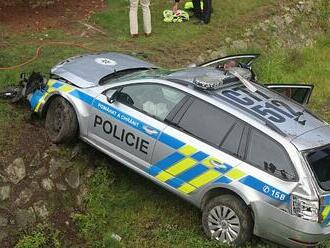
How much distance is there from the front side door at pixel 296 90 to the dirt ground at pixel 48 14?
20.9ft

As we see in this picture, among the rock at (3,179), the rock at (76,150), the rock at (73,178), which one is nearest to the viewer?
the rock at (3,179)

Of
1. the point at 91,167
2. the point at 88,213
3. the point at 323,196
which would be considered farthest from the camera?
the point at 91,167

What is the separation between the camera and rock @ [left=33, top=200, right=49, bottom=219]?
7.50m

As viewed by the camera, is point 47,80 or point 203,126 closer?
point 203,126

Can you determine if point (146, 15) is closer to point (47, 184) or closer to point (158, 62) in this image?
point (158, 62)

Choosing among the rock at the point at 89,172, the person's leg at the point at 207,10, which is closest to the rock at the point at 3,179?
the rock at the point at 89,172

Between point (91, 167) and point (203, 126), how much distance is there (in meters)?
2.19

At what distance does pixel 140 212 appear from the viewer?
25.4 ft

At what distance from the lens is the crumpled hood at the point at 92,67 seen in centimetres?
796

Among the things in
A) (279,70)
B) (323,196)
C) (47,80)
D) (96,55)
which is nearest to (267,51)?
(279,70)

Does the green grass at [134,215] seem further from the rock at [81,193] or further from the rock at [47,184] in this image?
the rock at [47,184]

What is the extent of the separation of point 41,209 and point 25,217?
251 millimetres

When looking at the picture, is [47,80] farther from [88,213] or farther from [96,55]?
[88,213]

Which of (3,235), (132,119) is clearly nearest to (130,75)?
(132,119)
